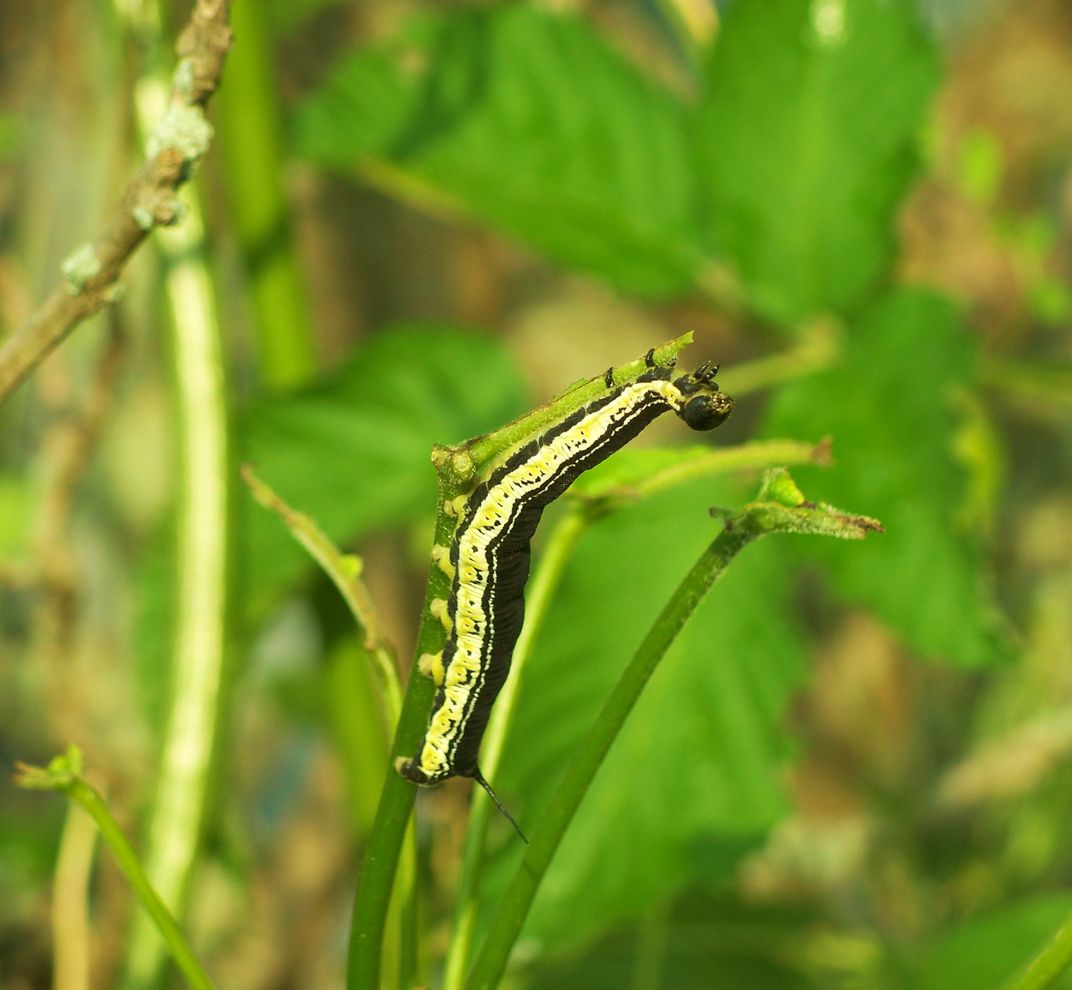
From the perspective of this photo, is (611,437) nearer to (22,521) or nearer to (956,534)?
(956,534)

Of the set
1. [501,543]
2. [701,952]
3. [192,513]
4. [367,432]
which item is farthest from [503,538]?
[701,952]

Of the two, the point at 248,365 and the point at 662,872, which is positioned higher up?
the point at 248,365

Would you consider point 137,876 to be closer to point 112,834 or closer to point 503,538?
point 112,834

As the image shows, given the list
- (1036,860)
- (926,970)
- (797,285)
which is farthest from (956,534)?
(1036,860)

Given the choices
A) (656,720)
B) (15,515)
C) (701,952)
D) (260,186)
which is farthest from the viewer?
(15,515)

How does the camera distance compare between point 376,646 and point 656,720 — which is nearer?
point 376,646

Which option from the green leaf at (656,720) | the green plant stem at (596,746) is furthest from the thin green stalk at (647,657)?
the green leaf at (656,720)

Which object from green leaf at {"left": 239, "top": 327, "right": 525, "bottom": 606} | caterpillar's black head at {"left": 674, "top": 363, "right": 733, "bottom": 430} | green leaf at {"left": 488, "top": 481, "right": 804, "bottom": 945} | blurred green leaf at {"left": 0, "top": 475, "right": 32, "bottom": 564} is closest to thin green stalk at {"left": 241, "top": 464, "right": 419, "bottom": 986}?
caterpillar's black head at {"left": 674, "top": 363, "right": 733, "bottom": 430}
